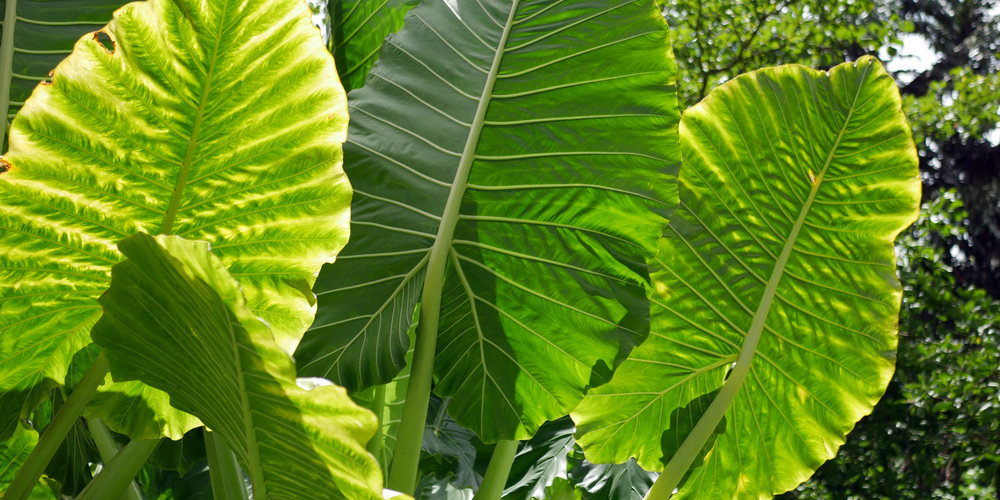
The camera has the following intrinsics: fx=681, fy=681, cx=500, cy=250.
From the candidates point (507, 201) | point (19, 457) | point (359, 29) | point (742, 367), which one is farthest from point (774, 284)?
Answer: point (19, 457)

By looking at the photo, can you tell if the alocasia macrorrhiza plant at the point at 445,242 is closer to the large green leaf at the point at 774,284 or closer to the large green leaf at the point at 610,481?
the large green leaf at the point at 774,284

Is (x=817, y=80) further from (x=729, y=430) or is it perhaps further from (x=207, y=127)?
(x=207, y=127)

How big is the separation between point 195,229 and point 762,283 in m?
0.82

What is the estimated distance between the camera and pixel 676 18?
13.8 feet

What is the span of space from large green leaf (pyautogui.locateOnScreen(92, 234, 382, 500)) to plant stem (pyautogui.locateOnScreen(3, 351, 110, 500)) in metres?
0.11

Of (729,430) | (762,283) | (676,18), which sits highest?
(676,18)

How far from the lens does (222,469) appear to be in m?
1.11

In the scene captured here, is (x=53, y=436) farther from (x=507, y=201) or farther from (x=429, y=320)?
(x=507, y=201)

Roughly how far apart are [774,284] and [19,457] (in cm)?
116

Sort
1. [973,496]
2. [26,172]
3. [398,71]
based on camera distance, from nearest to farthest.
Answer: [26,172] < [398,71] < [973,496]

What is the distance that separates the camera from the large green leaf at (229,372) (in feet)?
1.50

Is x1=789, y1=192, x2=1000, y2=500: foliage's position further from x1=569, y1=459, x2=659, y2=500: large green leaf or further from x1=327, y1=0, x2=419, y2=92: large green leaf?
x1=327, y1=0, x2=419, y2=92: large green leaf

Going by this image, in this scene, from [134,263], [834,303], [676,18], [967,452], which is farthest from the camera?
[676,18]

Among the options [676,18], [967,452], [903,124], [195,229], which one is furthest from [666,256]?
[676,18]
